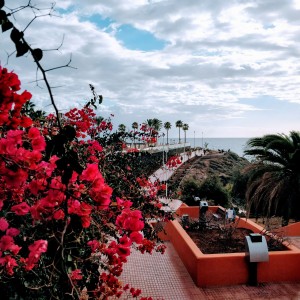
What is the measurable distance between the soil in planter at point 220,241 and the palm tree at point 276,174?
4.18 ft

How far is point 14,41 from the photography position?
140 cm

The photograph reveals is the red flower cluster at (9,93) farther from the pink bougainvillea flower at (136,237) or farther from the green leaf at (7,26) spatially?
the pink bougainvillea flower at (136,237)

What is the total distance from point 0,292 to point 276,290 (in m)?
6.68

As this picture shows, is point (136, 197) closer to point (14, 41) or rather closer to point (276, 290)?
point (276, 290)

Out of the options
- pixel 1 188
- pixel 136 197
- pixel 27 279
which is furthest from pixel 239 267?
pixel 1 188

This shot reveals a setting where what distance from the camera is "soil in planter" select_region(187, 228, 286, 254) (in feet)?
27.8

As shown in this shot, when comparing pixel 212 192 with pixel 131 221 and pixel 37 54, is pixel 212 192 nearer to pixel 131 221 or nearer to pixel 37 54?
pixel 131 221

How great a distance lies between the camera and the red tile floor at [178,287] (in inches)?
265

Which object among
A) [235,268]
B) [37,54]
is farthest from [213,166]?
[37,54]

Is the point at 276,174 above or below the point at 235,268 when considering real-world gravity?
above

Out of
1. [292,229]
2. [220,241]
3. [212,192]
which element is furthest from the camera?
[212,192]

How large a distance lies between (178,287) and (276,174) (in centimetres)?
546

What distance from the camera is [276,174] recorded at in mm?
10672

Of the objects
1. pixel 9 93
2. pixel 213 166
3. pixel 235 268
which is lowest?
pixel 235 268
